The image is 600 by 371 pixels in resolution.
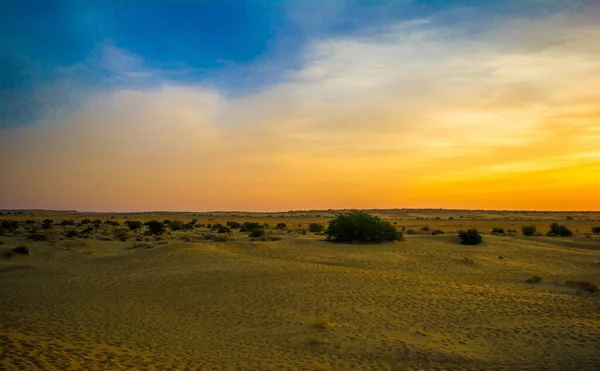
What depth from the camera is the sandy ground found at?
454 inches

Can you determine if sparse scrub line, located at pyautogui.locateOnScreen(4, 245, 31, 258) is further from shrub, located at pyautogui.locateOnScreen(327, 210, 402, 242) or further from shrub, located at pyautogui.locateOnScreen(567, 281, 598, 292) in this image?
shrub, located at pyautogui.locateOnScreen(567, 281, 598, 292)

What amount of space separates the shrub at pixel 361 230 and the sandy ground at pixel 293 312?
706 cm

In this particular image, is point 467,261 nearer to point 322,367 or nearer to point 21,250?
point 322,367

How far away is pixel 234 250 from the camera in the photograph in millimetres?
30406

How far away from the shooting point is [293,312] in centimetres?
1584

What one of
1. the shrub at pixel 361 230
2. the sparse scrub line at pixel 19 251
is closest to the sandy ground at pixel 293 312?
the sparse scrub line at pixel 19 251

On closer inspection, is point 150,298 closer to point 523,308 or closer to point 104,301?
point 104,301

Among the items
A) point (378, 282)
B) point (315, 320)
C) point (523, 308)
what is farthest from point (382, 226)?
point (315, 320)

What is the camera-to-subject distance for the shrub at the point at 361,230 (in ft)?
117

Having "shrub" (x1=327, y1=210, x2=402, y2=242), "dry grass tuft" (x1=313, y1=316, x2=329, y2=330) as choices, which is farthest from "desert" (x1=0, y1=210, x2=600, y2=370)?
"shrub" (x1=327, y1=210, x2=402, y2=242)

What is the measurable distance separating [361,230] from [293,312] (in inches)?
812

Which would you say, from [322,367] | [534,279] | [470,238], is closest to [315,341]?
[322,367]

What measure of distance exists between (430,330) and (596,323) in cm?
556

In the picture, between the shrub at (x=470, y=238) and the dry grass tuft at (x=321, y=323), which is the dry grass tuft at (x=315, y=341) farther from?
the shrub at (x=470, y=238)
